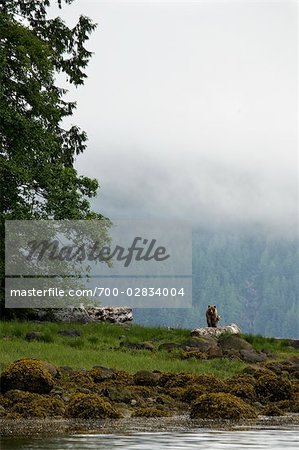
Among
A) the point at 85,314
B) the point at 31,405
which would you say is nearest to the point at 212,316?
the point at 85,314

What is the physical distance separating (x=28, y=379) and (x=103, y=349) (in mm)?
12551

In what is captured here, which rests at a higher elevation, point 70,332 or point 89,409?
point 70,332

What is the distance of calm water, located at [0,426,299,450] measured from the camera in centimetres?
1459

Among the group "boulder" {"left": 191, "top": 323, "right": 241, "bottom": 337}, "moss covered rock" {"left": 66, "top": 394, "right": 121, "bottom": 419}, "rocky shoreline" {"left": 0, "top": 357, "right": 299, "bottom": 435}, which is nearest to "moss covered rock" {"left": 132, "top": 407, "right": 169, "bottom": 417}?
"rocky shoreline" {"left": 0, "top": 357, "right": 299, "bottom": 435}

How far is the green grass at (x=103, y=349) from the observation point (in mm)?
30766

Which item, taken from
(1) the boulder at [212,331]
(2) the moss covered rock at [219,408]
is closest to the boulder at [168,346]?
(1) the boulder at [212,331]

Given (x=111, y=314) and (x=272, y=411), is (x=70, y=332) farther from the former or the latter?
(x=272, y=411)

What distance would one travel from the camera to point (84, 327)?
4128 cm

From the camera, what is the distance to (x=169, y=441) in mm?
15578

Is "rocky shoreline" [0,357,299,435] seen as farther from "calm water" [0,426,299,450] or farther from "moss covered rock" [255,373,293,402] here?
"calm water" [0,426,299,450]

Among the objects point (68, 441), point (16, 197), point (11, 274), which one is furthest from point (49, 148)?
point (68, 441)

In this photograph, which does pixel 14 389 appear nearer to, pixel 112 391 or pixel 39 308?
pixel 112 391

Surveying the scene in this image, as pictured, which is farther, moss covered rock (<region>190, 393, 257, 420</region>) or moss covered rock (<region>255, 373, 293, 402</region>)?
moss covered rock (<region>255, 373, 293, 402</region>)

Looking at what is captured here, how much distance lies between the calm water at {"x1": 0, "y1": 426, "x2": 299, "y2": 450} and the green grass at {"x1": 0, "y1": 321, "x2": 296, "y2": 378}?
12163 mm
